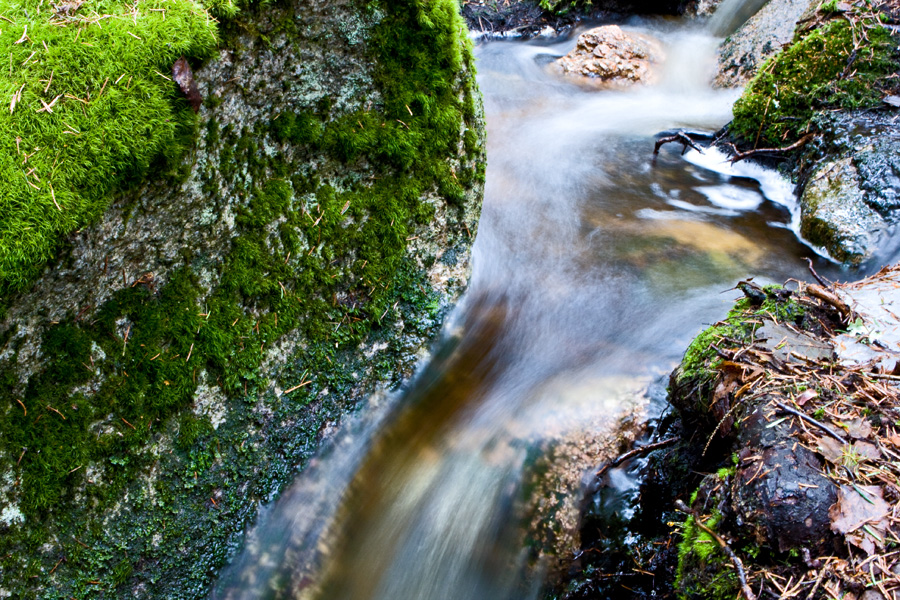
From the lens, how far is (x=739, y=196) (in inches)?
234

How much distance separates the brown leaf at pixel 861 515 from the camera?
2031 millimetres

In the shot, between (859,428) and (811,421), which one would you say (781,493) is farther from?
(859,428)

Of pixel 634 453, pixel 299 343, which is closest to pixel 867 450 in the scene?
pixel 634 453

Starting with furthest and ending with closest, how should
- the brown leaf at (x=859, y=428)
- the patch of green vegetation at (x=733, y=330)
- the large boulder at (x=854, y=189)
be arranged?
the large boulder at (x=854, y=189)
the patch of green vegetation at (x=733, y=330)
the brown leaf at (x=859, y=428)

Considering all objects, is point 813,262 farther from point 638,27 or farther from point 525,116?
point 638,27

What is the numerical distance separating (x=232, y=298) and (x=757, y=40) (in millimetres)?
8782

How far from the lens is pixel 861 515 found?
2.10m

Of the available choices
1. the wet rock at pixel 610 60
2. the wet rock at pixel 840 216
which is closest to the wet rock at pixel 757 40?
the wet rock at pixel 610 60

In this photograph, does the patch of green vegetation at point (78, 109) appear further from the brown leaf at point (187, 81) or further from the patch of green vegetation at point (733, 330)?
the patch of green vegetation at point (733, 330)

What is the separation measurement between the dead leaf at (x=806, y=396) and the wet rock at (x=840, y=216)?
10.6 ft

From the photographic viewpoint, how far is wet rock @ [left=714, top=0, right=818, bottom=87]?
7672 mm

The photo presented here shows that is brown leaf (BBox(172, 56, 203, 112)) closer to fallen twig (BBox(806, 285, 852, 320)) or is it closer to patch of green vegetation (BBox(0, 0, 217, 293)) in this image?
patch of green vegetation (BBox(0, 0, 217, 293))

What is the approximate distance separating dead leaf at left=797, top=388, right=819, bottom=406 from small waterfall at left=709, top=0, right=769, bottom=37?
888 cm

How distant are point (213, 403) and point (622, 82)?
8.09 m
